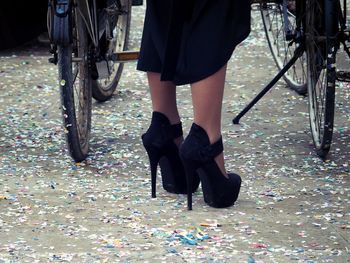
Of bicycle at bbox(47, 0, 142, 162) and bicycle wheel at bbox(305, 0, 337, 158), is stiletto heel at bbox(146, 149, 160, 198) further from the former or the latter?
bicycle wheel at bbox(305, 0, 337, 158)

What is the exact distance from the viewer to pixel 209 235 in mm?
4004

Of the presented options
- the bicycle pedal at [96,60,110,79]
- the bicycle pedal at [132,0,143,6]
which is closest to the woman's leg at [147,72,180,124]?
the bicycle pedal at [96,60,110,79]

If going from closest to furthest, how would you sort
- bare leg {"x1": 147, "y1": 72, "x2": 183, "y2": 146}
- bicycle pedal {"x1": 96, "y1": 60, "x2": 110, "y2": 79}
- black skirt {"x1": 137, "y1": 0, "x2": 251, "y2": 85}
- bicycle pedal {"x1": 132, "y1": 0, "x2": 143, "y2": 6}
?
1. black skirt {"x1": 137, "y1": 0, "x2": 251, "y2": 85}
2. bare leg {"x1": 147, "y1": 72, "x2": 183, "y2": 146}
3. bicycle pedal {"x1": 96, "y1": 60, "x2": 110, "y2": 79}
4. bicycle pedal {"x1": 132, "y1": 0, "x2": 143, "y2": 6}

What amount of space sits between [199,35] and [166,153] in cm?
59

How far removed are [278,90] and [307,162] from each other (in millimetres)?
1792

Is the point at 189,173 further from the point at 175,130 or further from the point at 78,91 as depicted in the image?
the point at 78,91

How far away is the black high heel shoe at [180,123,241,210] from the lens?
165 inches

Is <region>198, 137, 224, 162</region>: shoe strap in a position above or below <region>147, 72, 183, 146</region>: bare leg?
below

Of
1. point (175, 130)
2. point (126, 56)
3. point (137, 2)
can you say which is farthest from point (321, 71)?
point (175, 130)

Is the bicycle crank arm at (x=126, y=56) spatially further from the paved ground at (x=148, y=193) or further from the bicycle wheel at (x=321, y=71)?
the bicycle wheel at (x=321, y=71)

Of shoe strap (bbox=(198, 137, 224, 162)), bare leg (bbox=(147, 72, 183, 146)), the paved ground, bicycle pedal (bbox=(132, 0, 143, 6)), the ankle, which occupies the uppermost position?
bicycle pedal (bbox=(132, 0, 143, 6))

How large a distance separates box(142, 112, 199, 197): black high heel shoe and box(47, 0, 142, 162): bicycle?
2.00ft

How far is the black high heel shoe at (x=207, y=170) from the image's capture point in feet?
13.8

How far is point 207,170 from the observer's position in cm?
428
